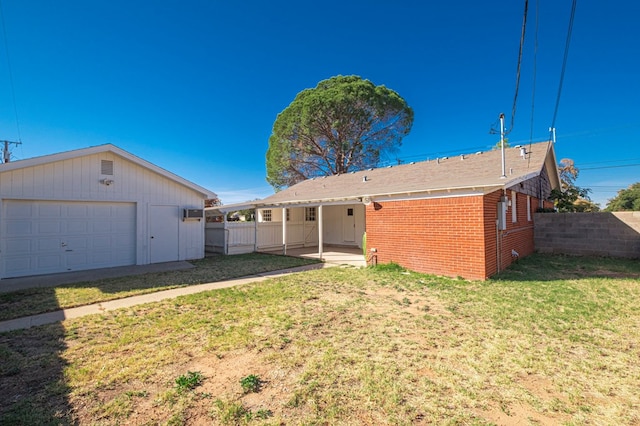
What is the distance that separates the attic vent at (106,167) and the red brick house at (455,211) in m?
5.28

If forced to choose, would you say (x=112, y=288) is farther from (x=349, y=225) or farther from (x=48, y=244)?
(x=349, y=225)

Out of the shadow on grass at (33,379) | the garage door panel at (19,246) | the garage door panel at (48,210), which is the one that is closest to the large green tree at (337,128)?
the garage door panel at (48,210)

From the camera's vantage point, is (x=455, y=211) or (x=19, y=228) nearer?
(x=455, y=211)

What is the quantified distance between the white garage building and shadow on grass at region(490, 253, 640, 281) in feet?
37.5

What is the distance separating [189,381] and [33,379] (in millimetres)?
1701

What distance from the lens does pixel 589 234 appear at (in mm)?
11375

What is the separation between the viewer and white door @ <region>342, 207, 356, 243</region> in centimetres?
1627

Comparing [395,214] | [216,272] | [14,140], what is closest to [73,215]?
[216,272]

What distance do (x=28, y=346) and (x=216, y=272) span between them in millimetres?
5365

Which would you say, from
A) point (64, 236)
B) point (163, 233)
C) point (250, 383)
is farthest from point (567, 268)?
point (64, 236)

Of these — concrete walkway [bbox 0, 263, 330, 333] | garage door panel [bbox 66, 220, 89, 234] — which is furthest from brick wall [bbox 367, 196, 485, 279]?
garage door panel [bbox 66, 220, 89, 234]

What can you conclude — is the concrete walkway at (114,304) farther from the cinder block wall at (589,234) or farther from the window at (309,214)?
the cinder block wall at (589,234)

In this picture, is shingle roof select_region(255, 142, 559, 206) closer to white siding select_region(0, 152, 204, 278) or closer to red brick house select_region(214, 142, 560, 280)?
red brick house select_region(214, 142, 560, 280)

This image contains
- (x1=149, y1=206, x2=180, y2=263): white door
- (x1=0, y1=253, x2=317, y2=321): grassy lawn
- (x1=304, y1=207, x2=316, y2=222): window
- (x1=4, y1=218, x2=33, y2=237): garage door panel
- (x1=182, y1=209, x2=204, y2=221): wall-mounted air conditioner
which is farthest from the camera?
(x1=304, y1=207, x2=316, y2=222): window
